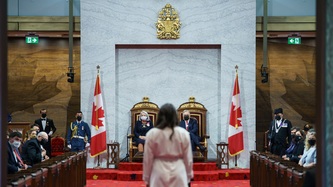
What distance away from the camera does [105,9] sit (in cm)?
1476

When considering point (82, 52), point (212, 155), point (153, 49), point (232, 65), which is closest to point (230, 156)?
point (212, 155)

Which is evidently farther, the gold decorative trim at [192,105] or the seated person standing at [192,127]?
the gold decorative trim at [192,105]

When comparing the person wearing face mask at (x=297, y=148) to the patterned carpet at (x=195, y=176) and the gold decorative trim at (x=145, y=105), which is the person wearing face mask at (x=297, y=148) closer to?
the patterned carpet at (x=195, y=176)

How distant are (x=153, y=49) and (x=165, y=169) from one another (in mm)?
9761

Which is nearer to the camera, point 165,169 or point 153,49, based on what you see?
point 165,169

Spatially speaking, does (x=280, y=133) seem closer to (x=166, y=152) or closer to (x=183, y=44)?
(x=183, y=44)

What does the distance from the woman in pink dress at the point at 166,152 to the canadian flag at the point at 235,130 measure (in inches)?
338

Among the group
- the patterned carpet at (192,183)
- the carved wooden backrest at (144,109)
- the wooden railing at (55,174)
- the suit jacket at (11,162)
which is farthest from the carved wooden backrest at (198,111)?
the suit jacket at (11,162)

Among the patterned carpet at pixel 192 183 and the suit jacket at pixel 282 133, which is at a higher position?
the suit jacket at pixel 282 133

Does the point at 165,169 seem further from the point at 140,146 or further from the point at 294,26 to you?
the point at 294,26

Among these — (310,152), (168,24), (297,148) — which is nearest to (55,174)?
(310,152)

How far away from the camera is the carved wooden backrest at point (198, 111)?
48.2ft

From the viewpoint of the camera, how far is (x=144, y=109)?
14758 millimetres

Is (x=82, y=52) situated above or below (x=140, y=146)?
above
